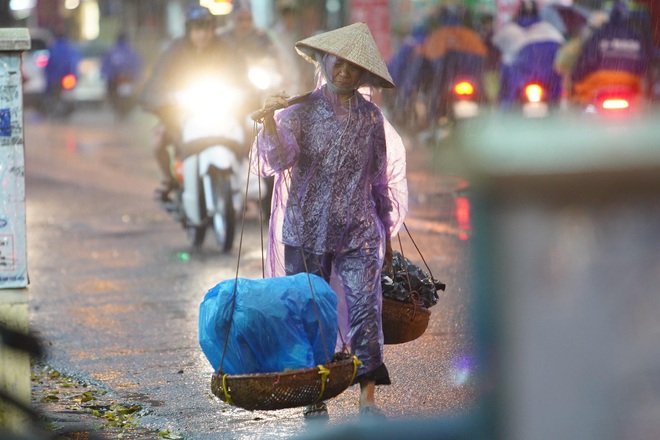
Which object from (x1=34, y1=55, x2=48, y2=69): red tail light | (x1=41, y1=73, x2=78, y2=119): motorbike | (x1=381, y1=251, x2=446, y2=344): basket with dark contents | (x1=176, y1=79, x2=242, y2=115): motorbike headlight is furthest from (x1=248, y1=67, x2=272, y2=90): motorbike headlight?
(x1=34, y1=55, x2=48, y2=69): red tail light

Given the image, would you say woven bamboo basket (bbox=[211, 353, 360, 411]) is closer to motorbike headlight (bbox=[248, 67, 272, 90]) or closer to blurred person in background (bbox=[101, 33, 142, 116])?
motorbike headlight (bbox=[248, 67, 272, 90])

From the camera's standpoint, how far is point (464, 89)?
15.2 meters

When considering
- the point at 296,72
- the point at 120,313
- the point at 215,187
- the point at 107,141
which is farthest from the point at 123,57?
the point at 120,313

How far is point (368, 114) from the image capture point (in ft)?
17.4

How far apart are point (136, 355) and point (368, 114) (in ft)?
7.60

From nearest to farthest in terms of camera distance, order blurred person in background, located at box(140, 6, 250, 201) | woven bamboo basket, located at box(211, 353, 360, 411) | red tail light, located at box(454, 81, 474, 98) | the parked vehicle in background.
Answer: woven bamboo basket, located at box(211, 353, 360, 411) < blurred person in background, located at box(140, 6, 250, 201) < red tail light, located at box(454, 81, 474, 98) < the parked vehicle in background

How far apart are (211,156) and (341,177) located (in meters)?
5.08

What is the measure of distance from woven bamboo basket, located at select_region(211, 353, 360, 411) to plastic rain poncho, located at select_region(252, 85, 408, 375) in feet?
2.42

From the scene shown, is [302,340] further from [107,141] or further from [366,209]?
[107,141]

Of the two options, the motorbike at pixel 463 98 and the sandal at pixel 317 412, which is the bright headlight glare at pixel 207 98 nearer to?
the motorbike at pixel 463 98

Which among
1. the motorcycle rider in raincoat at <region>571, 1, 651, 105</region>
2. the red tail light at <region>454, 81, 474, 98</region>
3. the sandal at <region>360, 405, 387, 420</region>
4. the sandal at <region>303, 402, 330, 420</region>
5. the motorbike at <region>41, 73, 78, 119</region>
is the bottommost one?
the motorbike at <region>41, 73, 78, 119</region>

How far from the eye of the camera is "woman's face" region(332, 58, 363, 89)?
517 cm

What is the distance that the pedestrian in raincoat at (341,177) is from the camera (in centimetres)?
519

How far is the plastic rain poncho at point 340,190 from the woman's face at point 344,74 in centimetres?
9
